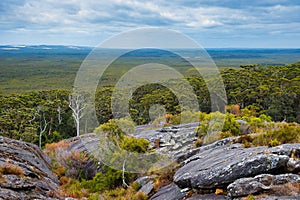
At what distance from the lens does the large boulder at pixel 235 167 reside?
9.05 meters

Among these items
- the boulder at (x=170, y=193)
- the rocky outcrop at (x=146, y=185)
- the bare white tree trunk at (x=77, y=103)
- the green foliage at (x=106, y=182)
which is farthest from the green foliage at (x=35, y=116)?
the boulder at (x=170, y=193)

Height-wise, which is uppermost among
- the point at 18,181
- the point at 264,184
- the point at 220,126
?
the point at 264,184

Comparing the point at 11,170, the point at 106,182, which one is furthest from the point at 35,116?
the point at 11,170

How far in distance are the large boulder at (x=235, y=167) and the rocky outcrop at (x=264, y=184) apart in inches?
18.0

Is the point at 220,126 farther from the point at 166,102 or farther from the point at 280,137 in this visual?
the point at 166,102

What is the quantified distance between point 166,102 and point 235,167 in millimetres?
42480

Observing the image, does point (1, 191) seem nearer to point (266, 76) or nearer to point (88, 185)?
point (88, 185)

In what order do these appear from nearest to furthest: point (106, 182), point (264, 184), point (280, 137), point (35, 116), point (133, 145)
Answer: point (264, 184) → point (280, 137) → point (106, 182) → point (133, 145) → point (35, 116)

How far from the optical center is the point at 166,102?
51.9 m

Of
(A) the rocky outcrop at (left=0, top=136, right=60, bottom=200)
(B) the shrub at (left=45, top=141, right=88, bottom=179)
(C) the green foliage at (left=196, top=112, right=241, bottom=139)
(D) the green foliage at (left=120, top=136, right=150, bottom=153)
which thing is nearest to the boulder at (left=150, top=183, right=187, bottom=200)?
(A) the rocky outcrop at (left=0, top=136, right=60, bottom=200)

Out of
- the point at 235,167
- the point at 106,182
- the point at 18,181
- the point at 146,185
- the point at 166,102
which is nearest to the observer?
the point at 235,167

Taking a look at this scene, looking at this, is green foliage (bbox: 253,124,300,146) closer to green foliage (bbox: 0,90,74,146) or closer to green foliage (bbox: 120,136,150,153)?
green foliage (bbox: 120,136,150,153)

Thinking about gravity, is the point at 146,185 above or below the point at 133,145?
below

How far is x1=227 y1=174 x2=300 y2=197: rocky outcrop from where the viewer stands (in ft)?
27.2
